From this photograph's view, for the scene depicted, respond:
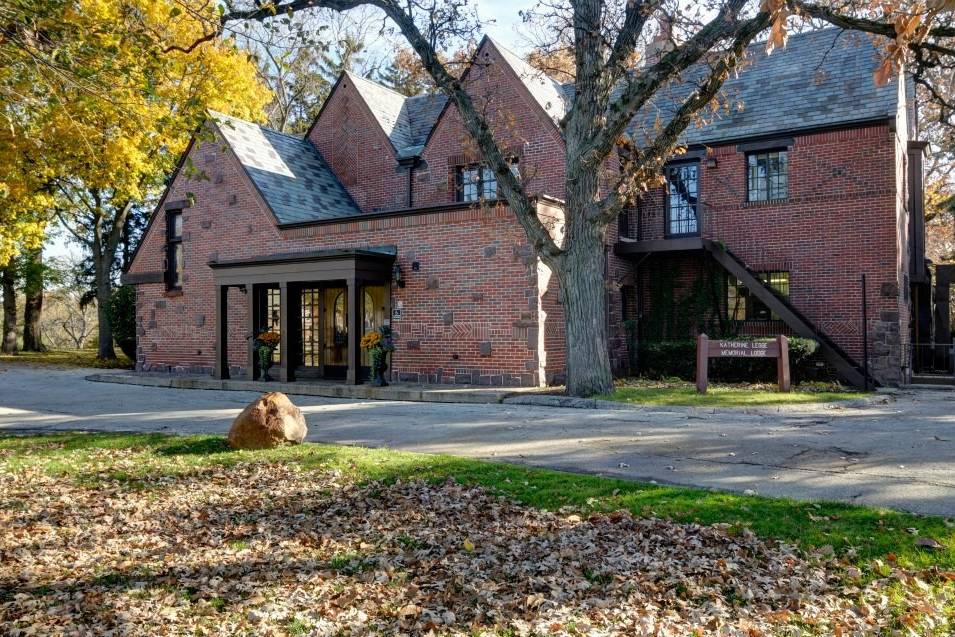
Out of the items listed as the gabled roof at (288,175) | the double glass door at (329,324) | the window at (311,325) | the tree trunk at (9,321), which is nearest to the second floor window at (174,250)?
the gabled roof at (288,175)

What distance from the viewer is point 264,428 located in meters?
8.33

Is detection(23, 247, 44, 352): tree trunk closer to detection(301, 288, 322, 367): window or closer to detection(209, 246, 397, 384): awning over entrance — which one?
detection(209, 246, 397, 384): awning over entrance

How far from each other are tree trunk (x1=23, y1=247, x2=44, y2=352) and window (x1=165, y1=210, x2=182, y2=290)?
52.3ft

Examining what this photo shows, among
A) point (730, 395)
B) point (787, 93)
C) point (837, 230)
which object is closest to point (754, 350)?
point (730, 395)

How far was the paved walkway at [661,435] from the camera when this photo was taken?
6.52 metres

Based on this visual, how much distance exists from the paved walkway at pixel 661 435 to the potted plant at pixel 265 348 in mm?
2828

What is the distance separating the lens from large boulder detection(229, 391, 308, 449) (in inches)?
328

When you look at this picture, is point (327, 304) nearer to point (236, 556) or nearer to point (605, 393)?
point (605, 393)

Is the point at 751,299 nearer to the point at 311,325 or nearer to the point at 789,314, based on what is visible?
the point at 789,314

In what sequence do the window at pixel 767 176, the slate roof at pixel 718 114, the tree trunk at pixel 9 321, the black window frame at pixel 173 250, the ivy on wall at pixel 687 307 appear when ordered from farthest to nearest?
the tree trunk at pixel 9 321
the black window frame at pixel 173 250
the ivy on wall at pixel 687 307
the window at pixel 767 176
the slate roof at pixel 718 114

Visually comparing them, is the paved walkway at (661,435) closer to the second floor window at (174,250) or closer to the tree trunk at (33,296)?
the second floor window at (174,250)

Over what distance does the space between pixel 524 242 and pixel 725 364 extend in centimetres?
564

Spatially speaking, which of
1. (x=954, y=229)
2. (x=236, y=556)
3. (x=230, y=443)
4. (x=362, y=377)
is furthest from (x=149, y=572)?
(x=954, y=229)

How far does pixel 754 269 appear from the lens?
59.6 feet
